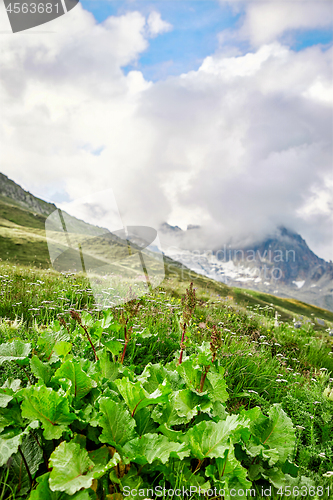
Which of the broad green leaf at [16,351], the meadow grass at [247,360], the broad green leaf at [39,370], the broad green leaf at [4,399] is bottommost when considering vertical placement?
the meadow grass at [247,360]

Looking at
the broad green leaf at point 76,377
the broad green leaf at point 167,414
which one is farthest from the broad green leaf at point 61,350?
the broad green leaf at point 167,414

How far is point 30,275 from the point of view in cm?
848

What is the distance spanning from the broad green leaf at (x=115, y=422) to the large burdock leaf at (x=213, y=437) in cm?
38

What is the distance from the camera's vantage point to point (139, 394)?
5.68 feet

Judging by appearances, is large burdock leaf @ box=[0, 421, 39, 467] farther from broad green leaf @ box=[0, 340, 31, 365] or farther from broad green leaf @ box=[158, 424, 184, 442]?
broad green leaf @ box=[158, 424, 184, 442]

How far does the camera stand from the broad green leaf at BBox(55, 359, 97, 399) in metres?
1.84

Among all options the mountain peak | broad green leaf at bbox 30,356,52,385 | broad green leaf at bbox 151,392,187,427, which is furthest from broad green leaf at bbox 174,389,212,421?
the mountain peak

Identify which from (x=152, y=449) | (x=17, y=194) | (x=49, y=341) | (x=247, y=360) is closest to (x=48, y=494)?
(x=152, y=449)

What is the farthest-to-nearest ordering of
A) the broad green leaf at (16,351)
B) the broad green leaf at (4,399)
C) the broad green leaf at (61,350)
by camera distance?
the broad green leaf at (61,350), the broad green leaf at (16,351), the broad green leaf at (4,399)

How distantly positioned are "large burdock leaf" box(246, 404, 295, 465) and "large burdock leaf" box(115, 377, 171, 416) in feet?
2.22

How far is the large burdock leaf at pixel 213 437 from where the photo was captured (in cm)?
158

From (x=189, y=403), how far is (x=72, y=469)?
0.84 meters

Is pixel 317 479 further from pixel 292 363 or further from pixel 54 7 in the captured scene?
pixel 54 7

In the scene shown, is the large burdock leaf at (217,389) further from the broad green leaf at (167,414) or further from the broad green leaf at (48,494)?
the broad green leaf at (48,494)
